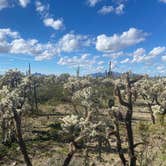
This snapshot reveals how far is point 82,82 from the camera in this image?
78.6 meters

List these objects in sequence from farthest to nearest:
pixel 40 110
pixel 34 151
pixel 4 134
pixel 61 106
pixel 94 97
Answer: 1. pixel 61 106
2. pixel 40 110
3. pixel 94 97
4. pixel 4 134
5. pixel 34 151

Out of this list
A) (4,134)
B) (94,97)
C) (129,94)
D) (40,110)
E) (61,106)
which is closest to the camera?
(129,94)

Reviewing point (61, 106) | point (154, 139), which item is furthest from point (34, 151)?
point (61, 106)

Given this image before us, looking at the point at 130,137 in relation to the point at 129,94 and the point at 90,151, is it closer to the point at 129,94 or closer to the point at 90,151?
the point at 129,94

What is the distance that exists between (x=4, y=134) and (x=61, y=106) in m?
37.9

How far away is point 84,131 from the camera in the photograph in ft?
66.4

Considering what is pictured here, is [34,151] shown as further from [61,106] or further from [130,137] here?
[61,106]

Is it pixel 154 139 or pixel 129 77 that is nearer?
pixel 129 77

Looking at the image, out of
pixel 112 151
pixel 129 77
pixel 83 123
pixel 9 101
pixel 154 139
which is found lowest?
pixel 112 151

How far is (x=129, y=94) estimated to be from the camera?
21.6 metres

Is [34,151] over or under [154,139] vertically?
under

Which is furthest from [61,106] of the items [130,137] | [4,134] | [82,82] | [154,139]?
[130,137]

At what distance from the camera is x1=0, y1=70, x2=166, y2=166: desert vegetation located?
2189cm

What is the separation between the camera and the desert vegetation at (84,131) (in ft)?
71.8
